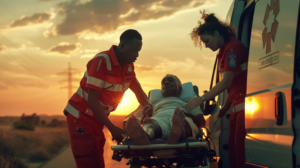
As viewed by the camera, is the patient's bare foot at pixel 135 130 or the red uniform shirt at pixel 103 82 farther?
the patient's bare foot at pixel 135 130

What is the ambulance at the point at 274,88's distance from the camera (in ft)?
8.25

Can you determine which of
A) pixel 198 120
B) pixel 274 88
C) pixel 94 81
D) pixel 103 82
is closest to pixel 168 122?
pixel 198 120

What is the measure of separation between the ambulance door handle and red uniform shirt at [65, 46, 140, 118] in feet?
5.59

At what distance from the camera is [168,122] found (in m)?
4.53

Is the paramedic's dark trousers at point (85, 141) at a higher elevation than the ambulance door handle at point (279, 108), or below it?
below

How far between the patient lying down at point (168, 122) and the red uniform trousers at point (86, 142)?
1.21ft

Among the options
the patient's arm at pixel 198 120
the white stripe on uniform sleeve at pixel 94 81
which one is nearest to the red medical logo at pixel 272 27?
the white stripe on uniform sleeve at pixel 94 81

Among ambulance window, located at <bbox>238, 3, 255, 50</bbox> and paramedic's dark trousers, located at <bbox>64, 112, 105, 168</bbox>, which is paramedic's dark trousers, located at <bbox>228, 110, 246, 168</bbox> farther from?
paramedic's dark trousers, located at <bbox>64, 112, 105, 168</bbox>

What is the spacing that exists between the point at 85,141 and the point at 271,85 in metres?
1.95

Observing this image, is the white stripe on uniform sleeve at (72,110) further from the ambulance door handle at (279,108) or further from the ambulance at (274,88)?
the ambulance door handle at (279,108)

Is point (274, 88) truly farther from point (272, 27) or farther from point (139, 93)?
point (139, 93)

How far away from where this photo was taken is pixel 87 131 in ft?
11.5

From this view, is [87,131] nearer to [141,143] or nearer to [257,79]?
[141,143]

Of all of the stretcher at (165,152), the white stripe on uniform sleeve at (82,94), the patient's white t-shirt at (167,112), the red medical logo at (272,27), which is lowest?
the stretcher at (165,152)
